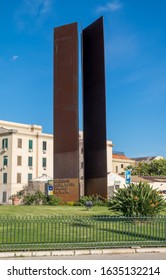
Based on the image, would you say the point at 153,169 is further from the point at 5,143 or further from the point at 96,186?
the point at 96,186

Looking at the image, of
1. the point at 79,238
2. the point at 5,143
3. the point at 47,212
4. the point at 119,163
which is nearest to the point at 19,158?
the point at 5,143

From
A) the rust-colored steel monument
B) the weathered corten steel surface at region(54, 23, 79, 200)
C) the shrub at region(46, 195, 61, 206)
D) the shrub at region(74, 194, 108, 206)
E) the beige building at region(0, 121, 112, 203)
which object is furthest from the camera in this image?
the beige building at region(0, 121, 112, 203)

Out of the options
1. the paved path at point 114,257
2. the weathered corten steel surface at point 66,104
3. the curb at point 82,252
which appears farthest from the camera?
the weathered corten steel surface at point 66,104

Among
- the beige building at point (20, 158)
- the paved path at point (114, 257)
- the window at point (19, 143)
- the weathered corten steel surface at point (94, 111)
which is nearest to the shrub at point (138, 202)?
the paved path at point (114, 257)

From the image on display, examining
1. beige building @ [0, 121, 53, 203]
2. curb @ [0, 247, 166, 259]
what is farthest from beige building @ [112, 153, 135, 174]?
curb @ [0, 247, 166, 259]

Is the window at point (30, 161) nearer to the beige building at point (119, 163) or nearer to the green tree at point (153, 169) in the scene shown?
the green tree at point (153, 169)

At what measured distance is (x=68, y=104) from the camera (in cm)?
3784

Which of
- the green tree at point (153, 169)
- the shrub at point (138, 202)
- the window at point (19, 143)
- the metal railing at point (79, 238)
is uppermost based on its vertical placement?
the window at point (19, 143)

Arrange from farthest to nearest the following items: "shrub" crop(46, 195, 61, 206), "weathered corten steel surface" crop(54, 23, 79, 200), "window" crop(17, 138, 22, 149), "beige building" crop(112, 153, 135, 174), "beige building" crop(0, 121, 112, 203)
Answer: "beige building" crop(112, 153, 135, 174)
"window" crop(17, 138, 22, 149)
"beige building" crop(0, 121, 112, 203)
"weathered corten steel surface" crop(54, 23, 79, 200)
"shrub" crop(46, 195, 61, 206)

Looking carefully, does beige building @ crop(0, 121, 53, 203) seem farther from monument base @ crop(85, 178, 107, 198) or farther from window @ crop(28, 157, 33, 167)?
monument base @ crop(85, 178, 107, 198)

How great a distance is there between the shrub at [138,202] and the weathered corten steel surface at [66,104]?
1570 cm

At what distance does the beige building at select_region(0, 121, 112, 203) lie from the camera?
70.1m

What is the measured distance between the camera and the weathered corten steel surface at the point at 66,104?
3706 centimetres
